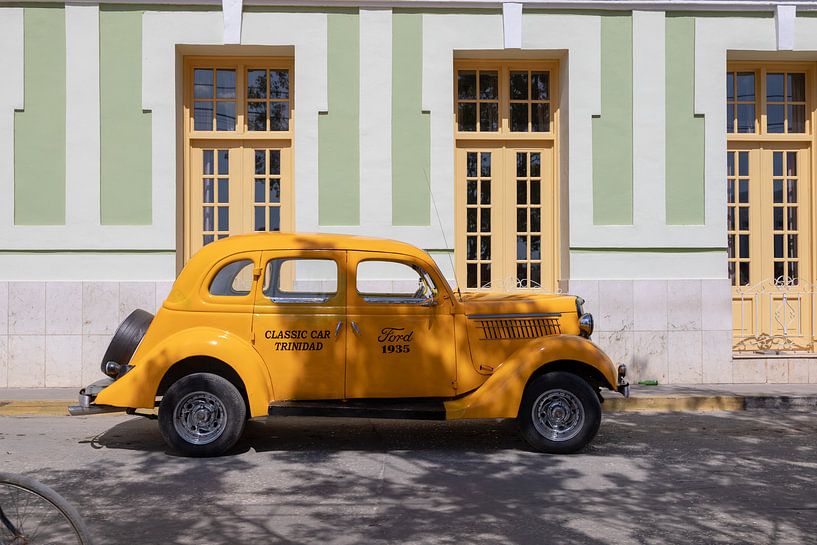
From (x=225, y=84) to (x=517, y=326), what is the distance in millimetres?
6632

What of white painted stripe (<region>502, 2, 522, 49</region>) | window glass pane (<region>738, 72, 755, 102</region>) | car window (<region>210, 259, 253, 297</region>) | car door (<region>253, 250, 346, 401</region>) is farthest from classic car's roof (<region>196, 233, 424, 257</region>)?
window glass pane (<region>738, 72, 755, 102</region>)

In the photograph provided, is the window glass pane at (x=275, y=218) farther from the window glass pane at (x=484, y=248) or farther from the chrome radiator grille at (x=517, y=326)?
the chrome radiator grille at (x=517, y=326)

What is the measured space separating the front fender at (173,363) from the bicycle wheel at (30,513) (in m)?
3.61

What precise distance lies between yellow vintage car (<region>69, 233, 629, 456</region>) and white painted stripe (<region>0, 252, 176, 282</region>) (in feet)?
12.4

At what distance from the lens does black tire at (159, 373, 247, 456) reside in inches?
268

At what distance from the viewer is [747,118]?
11.9 m

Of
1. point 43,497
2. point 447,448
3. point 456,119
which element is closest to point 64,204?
point 456,119

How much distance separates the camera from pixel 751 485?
19.7 ft

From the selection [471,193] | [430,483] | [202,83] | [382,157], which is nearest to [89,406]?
[430,483]

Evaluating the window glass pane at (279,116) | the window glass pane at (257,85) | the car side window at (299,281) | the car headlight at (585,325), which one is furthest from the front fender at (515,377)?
the window glass pane at (257,85)

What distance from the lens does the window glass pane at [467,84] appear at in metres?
11.8

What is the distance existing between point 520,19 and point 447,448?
6526mm

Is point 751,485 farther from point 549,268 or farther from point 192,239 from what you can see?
point 192,239

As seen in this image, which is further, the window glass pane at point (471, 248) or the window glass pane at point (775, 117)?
the window glass pane at point (775, 117)
